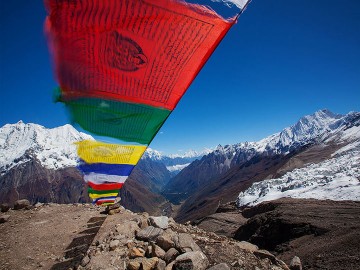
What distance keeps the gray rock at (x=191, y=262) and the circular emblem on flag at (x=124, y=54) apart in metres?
4.32

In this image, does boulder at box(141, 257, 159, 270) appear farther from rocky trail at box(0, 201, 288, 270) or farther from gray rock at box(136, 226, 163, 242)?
gray rock at box(136, 226, 163, 242)

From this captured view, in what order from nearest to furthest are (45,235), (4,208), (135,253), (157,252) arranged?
(157,252) < (135,253) < (45,235) < (4,208)

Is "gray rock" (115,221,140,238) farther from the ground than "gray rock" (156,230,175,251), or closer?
farther from the ground

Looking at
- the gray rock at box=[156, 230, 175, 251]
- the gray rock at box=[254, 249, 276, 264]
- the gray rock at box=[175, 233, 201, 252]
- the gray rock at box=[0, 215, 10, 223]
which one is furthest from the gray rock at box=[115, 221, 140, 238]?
the gray rock at box=[0, 215, 10, 223]

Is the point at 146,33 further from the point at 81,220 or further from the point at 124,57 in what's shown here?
the point at 81,220

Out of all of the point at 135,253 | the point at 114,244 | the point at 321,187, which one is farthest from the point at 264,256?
the point at 321,187

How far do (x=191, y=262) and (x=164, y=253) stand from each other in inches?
36.7

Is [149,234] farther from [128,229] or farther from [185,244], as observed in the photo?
[185,244]

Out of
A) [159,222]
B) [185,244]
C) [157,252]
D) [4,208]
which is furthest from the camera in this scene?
[4,208]

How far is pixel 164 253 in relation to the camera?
20.2 feet

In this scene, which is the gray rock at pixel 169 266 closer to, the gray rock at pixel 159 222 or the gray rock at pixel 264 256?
the gray rock at pixel 159 222

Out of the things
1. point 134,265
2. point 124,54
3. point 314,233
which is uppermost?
point 124,54

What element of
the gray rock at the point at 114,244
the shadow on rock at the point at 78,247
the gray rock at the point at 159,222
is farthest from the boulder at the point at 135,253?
the gray rock at the point at 159,222

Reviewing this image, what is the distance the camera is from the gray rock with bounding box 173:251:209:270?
544 cm
